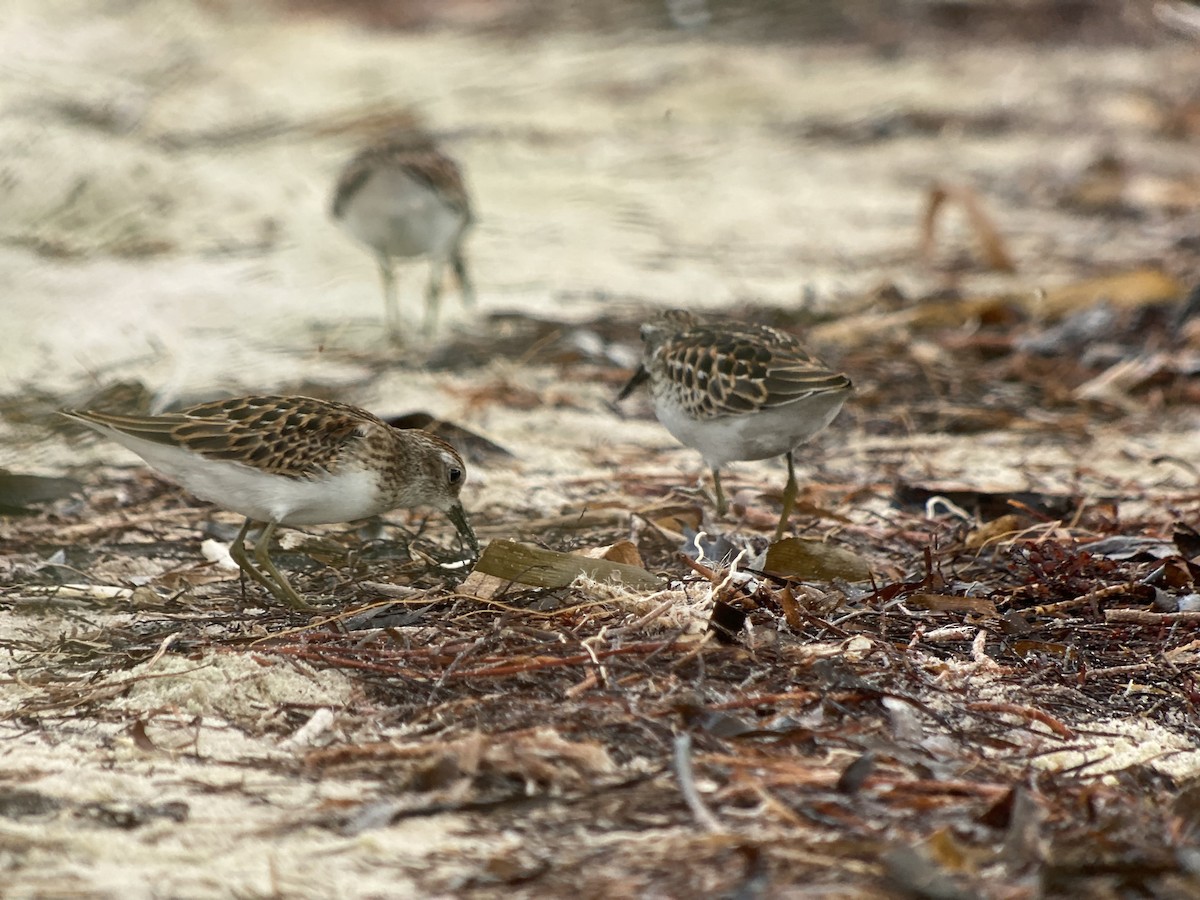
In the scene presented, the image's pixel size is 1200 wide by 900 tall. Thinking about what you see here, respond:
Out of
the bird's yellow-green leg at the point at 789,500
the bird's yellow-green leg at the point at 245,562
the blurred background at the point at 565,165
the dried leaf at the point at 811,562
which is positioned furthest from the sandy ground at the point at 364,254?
the dried leaf at the point at 811,562

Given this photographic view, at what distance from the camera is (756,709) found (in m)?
3.25

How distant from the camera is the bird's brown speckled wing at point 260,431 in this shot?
4066mm

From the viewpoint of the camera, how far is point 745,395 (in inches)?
185

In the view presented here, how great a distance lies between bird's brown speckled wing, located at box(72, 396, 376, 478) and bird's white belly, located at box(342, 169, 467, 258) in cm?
401

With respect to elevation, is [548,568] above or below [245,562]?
above

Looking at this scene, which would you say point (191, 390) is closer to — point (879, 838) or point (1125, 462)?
point (1125, 462)

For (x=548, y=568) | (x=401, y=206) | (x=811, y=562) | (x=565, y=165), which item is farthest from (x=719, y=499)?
(x=565, y=165)

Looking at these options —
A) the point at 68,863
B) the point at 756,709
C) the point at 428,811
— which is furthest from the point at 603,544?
the point at 68,863

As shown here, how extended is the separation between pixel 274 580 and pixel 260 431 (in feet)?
1.36

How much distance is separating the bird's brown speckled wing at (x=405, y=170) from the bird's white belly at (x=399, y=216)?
0.03 m

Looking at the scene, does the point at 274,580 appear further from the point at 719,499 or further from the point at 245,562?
the point at 719,499

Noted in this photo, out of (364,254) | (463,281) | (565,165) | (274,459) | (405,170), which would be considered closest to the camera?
(274,459)

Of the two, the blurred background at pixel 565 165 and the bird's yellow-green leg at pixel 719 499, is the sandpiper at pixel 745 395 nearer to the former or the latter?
the bird's yellow-green leg at pixel 719 499

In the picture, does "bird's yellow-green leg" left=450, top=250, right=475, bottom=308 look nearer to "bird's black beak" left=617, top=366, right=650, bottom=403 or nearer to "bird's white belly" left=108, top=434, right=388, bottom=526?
"bird's black beak" left=617, top=366, right=650, bottom=403
